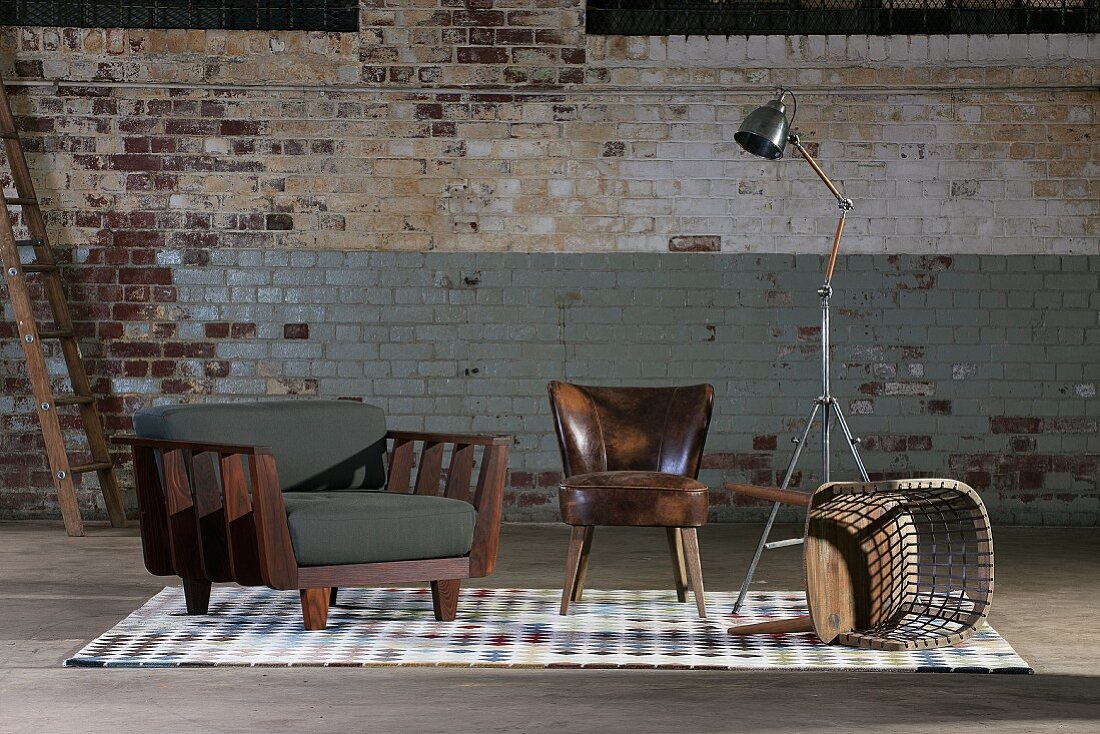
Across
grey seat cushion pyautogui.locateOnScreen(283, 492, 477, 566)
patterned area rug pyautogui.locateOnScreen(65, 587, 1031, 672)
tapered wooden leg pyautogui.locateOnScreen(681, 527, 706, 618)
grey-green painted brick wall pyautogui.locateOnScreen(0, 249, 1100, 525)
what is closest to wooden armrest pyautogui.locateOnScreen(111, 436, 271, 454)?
grey seat cushion pyautogui.locateOnScreen(283, 492, 477, 566)

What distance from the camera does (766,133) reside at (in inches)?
219

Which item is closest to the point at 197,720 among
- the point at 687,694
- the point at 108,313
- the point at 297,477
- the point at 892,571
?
the point at 687,694

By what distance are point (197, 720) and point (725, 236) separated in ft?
17.5

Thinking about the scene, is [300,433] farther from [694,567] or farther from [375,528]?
[694,567]

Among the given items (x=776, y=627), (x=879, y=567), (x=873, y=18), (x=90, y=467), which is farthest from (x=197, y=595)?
(x=873, y=18)

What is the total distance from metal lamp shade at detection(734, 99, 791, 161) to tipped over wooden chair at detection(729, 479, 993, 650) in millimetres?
1546

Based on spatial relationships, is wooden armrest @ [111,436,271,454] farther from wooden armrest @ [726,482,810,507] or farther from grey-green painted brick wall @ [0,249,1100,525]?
grey-green painted brick wall @ [0,249,1100,525]

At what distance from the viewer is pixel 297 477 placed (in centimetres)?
520

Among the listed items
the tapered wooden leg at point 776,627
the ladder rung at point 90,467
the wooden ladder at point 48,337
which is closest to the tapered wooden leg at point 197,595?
the tapered wooden leg at point 776,627

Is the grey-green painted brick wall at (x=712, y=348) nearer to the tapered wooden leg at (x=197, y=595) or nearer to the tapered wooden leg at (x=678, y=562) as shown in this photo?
the tapered wooden leg at (x=678, y=562)

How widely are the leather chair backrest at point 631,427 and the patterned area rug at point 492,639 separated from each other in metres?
0.55

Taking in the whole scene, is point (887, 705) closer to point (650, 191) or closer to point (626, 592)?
point (626, 592)

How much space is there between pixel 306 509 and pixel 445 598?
660mm

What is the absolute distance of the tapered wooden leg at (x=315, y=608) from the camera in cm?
470
